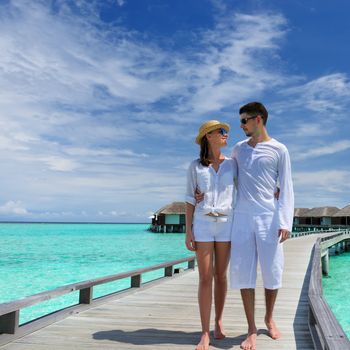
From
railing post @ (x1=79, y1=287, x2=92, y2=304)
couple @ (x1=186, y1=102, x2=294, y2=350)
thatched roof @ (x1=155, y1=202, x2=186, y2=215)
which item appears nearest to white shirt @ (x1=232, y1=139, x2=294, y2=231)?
couple @ (x1=186, y1=102, x2=294, y2=350)

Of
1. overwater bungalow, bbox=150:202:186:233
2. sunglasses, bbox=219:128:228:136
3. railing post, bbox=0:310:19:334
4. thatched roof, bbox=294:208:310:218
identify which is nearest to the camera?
sunglasses, bbox=219:128:228:136

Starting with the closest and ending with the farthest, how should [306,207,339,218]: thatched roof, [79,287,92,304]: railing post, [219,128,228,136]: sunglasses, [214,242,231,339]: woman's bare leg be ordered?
[214,242,231,339]: woman's bare leg
[219,128,228,136]: sunglasses
[79,287,92,304]: railing post
[306,207,339,218]: thatched roof

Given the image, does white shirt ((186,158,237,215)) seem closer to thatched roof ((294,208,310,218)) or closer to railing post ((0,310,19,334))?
railing post ((0,310,19,334))

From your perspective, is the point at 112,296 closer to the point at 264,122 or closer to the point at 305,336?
the point at 305,336

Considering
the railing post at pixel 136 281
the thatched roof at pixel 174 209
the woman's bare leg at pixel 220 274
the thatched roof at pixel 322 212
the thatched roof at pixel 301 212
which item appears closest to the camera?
the woman's bare leg at pixel 220 274

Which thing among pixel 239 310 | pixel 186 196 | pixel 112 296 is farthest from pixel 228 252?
pixel 112 296

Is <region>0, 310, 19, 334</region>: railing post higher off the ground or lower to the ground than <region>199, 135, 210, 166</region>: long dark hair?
lower

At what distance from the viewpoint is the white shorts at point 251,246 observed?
11.1ft

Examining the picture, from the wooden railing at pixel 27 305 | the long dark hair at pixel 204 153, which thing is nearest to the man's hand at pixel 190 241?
the long dark hair at pixel 204 153

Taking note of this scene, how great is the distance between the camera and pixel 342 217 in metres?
70.0

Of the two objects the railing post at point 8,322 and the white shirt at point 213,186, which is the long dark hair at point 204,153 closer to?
the white shirt at point 213,186

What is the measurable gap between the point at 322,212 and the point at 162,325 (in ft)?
234

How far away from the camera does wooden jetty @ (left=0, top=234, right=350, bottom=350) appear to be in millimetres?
3662

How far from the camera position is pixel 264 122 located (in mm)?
3617
